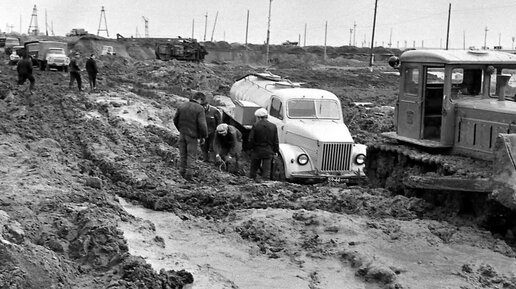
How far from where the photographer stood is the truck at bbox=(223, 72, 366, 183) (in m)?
14.3

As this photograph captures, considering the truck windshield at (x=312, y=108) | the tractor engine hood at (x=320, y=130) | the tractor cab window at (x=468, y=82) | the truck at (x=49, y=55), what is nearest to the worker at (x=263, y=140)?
the tractor engine hood at (x=320, y=130)

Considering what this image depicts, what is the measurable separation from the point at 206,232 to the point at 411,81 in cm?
444

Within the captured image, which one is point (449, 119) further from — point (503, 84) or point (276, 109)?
point (276, 109)

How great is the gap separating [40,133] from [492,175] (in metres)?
10.7

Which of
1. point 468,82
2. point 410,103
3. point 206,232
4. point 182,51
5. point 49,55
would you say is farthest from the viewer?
point 182,51

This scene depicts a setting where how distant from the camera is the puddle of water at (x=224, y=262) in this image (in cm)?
746

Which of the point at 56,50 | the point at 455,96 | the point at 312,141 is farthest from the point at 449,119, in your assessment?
the point at 56,50

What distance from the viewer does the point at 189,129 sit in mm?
13055

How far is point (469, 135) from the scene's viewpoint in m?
10.6

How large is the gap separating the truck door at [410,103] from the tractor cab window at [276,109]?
447 centimetres

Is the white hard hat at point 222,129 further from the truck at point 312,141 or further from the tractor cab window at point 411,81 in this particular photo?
the tractor cab window at point 411,81

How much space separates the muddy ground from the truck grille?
1.89 metres

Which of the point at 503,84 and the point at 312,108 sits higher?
the point at 503,84

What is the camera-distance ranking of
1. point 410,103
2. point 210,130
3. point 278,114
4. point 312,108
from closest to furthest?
1. point 410,103
2. point 210,130
3. point 312,108
4. point 278,114
